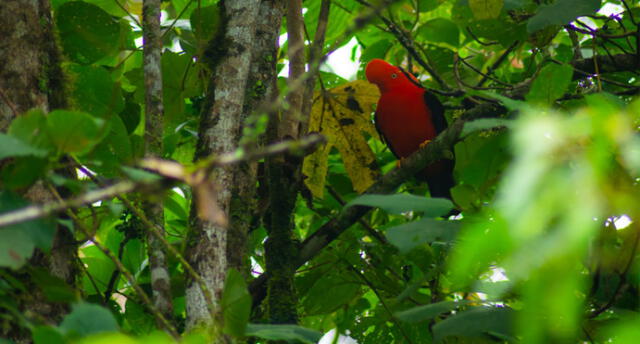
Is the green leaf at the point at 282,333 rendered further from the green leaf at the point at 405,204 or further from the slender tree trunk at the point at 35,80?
the slender tree trunk at the point at 35,80

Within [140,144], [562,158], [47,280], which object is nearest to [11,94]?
[47,280]

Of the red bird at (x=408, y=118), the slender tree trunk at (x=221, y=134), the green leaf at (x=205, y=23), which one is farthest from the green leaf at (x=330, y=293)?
the red bird at (x=408, y=118)

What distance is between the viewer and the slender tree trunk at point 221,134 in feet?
5.93

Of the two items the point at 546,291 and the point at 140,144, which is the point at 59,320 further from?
the point at 546,291

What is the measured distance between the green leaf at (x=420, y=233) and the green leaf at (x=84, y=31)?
1402 millimetres

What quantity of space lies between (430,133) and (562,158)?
4.19 m

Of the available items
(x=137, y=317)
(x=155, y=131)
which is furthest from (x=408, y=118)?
(x=155, y=131)

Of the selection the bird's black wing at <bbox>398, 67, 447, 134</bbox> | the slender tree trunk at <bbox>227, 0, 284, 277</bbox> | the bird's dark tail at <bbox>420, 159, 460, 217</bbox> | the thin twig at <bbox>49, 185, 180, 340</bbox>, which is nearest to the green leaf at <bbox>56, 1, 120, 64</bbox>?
the slender tree trunk at <bbox>227, 0, 284, 277</bbox>

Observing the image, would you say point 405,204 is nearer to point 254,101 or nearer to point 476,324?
point 476,324

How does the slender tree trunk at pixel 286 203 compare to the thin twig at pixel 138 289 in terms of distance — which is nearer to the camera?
the thin twig at pixel 138 289

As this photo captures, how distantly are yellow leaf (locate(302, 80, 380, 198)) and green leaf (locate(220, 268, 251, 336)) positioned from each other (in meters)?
1.47

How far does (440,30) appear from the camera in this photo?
11.3ft

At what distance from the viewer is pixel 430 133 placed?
4930mm

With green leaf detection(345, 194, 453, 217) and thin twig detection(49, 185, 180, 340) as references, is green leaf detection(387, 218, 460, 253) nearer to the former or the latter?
green leaf detection(345, 194, 453, 217)
